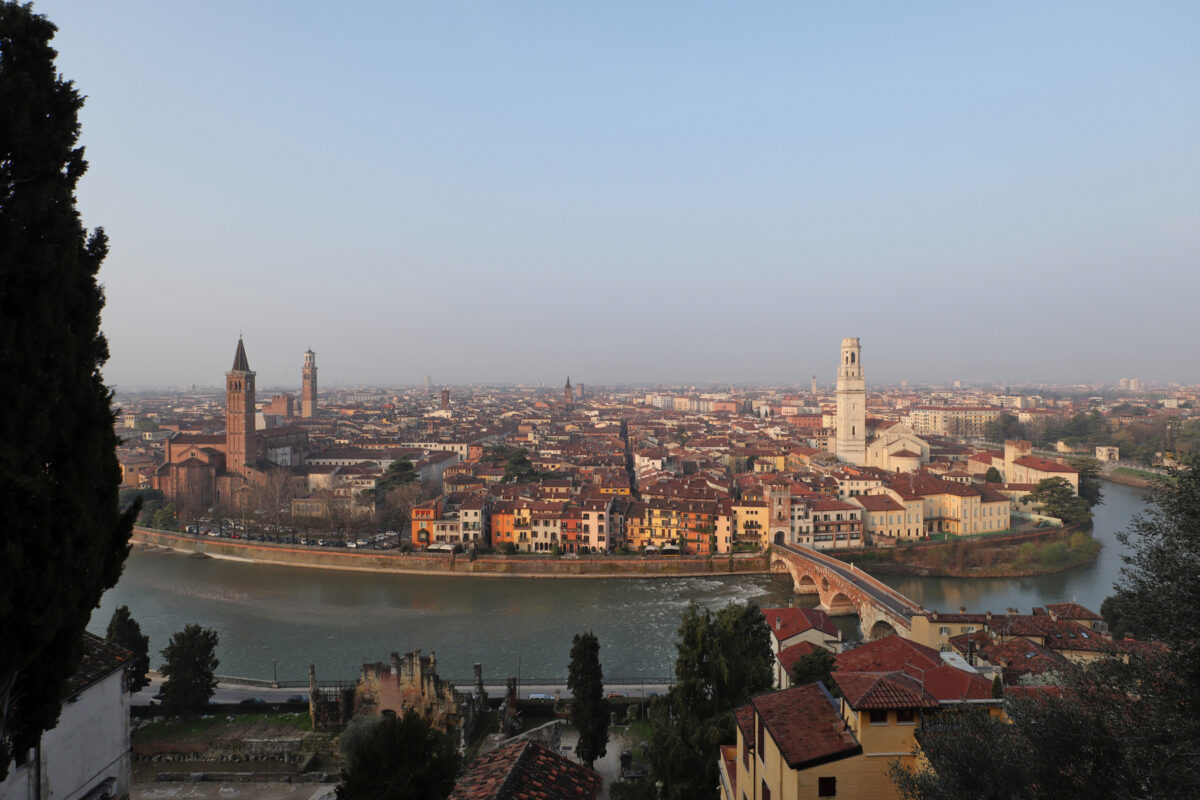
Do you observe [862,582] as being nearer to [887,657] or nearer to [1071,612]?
[1071,612]

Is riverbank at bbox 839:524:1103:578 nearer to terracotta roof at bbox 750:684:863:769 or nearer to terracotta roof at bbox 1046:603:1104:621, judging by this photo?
terracotta roof at bbox 1046:603:1104:621

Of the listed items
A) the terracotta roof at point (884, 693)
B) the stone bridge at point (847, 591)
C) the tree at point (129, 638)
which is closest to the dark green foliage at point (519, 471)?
the stone bridge at point (847, 591)

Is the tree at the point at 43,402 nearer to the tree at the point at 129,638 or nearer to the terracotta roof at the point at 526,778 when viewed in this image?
the terracotta roof at the point at 526,778

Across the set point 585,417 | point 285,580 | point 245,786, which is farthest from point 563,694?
point 585,417

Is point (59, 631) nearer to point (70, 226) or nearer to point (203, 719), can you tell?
point (70, 226)

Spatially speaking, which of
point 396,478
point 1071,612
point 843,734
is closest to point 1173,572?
point 843,734
